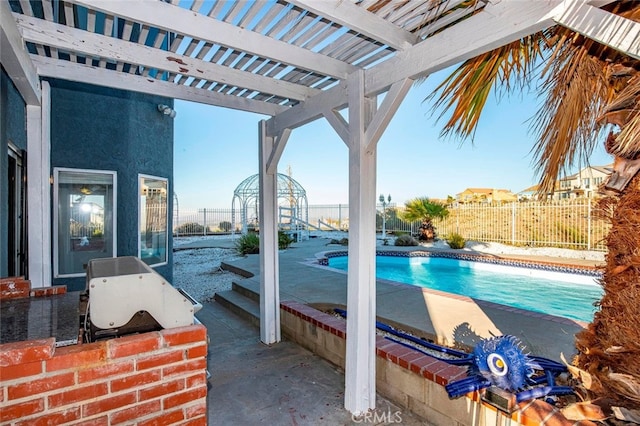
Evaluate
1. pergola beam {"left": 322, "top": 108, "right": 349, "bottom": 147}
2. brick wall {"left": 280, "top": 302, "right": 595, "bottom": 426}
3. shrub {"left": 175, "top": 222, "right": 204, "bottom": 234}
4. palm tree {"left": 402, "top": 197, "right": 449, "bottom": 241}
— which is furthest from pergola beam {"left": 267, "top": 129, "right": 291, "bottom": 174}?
shrub {"left": 175, "top": 222, "right": 204, "bottom": 234}

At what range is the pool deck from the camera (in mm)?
3518

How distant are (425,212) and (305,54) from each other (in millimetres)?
12497

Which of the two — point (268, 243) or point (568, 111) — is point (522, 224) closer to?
point (268, 243)

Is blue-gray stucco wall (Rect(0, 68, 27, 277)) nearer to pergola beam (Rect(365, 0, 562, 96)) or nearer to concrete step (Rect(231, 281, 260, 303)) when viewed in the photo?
pergola beam (Rect(365, 0, 562, 96))

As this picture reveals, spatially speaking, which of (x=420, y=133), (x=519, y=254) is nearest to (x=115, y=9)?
(x=519, y=254)

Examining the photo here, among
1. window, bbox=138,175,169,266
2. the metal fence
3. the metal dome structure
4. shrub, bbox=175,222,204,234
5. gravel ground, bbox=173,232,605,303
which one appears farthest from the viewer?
shrub, bbox=175,222,204,234

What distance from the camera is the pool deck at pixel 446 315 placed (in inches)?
138

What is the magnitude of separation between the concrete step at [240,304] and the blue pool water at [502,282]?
16.1ft

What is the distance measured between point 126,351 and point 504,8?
2666 mm

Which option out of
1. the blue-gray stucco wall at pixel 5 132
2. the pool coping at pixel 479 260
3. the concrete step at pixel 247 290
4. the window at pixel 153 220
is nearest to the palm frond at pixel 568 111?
the pool coping at pixel 479 260

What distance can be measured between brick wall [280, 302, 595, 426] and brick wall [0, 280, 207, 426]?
1.72 metres

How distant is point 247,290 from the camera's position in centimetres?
597

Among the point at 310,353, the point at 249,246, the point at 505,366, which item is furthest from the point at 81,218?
the point at 505,366

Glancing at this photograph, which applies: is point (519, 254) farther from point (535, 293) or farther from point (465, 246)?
point (535, 293)
